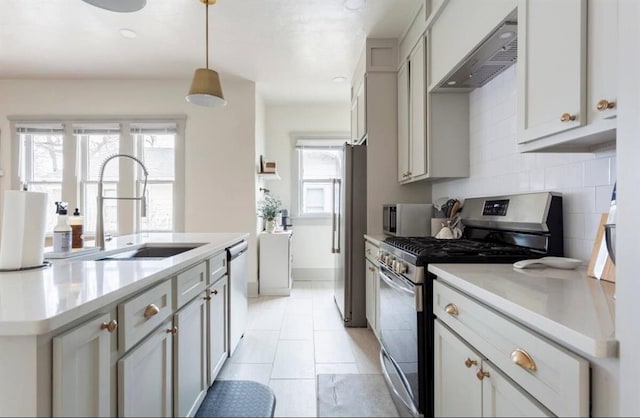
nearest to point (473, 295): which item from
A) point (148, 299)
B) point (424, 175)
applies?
point (148, 299)

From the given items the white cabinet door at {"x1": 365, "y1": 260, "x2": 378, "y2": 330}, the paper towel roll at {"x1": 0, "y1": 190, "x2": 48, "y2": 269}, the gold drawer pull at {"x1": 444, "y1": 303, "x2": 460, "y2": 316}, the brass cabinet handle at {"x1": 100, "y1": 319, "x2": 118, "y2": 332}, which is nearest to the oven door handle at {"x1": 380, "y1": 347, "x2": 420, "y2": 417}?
the white cabinet door at {"x1": 365, "y1": 260, "x2": 378, "y2": 330}

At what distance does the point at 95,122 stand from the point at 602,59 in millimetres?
5078

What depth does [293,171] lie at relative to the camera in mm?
5371

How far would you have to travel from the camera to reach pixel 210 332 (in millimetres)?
1938

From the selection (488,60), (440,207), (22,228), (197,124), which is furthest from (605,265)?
(197,124)

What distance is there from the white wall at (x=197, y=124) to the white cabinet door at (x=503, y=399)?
366 centimetres

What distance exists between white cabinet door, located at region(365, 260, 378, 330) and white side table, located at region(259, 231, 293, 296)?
1524 millimetres

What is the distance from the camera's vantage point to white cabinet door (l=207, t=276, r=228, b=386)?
1934mm

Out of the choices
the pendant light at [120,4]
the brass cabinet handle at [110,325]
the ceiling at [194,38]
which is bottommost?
the brass cabinet handle at [110,325]

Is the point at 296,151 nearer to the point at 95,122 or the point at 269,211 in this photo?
the point at 269,211

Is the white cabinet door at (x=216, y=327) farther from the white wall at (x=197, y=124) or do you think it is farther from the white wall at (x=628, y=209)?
the white wall at (x=197, y=124)

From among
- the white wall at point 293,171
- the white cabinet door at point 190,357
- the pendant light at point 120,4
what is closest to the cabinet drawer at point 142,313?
the white cabinet door at point 190,357

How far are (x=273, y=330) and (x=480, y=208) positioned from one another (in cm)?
209

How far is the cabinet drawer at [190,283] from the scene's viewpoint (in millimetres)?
1490
